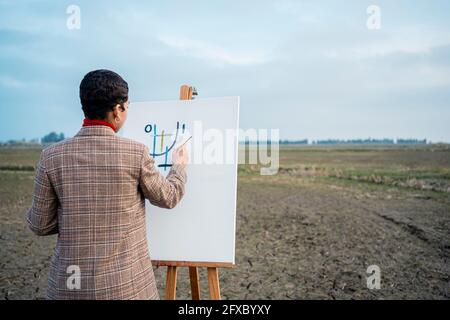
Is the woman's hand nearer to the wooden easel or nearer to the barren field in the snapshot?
the wooden easel

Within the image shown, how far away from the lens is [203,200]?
2.64 meters

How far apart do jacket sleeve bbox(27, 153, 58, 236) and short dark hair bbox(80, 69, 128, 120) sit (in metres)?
0.33

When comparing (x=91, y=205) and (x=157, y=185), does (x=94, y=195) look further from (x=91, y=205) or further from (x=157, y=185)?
(x=157, y=185)

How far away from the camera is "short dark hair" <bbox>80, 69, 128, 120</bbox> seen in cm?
166

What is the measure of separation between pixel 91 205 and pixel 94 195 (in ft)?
0.17

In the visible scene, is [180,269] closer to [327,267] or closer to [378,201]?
[327,267]

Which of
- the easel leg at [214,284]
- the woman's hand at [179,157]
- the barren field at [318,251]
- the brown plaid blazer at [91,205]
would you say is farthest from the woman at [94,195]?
the barren field at [318,251]

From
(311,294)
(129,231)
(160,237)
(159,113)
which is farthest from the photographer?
(311,294)

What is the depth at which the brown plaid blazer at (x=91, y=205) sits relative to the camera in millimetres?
1665

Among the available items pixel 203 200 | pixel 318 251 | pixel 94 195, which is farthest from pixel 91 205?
pixel 318 251

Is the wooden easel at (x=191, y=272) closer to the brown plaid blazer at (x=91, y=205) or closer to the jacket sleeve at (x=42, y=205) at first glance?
the brown plaid blazer at (x=91, y=205)

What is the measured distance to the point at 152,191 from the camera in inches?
70.2

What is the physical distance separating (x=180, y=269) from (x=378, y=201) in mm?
7801
